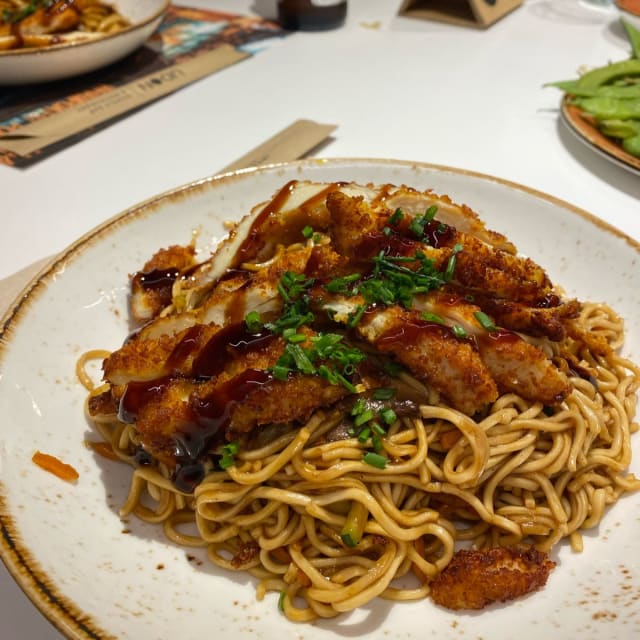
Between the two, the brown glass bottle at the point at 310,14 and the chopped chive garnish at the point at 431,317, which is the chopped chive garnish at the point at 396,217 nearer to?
the chopped chive garnish at the point at 431,317

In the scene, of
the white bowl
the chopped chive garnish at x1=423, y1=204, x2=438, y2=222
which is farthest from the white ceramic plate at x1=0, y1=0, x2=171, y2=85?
the white bowl

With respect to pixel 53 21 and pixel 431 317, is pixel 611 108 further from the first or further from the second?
pixel 53 21

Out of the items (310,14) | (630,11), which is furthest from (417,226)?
(630,11)

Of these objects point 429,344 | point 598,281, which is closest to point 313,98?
point 598,281

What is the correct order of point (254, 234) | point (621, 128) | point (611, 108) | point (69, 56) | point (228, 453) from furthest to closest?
1. point (69, 56)
2. point (611, 108)
3. point (621, 128)
4. point (254, 234)
5. point (228, 453)

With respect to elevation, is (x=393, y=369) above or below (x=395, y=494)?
above

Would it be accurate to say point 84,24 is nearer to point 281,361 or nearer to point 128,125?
point 128,125

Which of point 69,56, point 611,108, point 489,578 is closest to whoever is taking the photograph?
point 489,578
